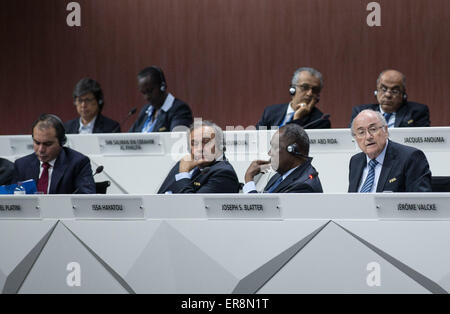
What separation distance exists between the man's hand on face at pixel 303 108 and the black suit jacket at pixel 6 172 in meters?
1.94

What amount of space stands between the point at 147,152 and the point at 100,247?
1758 millimetres

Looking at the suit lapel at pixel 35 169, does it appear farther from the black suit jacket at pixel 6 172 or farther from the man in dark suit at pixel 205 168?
the man in dark suit at pixel 205 168

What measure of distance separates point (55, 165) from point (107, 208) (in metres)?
0.95

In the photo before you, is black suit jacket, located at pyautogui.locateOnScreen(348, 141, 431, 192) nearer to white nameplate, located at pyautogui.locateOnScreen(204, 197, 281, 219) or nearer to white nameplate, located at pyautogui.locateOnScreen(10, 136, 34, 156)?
white nameplate, located at pyautogui.locateOnScreen(204, 197, 281, 219)

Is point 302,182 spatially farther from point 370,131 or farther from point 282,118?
point 282,118

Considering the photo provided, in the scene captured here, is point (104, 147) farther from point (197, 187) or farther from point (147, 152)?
point (197, 187)

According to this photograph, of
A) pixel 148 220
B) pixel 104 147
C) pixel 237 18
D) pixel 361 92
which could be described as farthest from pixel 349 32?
pixel 148 220

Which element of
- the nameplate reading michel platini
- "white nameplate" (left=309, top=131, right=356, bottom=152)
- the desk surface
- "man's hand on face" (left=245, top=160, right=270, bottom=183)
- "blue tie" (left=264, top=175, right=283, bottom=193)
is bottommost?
the desk surface

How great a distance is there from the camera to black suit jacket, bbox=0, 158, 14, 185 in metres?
4.59

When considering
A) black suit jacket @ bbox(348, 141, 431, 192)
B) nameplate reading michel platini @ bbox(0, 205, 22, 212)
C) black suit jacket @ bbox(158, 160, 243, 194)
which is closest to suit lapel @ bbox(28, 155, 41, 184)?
nameplate reading michel platini @ bbox(0, 205, 22, 212)

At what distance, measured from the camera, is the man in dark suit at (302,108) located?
5.16 m

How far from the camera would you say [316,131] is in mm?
4809

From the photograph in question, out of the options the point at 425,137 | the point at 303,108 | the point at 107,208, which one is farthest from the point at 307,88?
the point at 107,208

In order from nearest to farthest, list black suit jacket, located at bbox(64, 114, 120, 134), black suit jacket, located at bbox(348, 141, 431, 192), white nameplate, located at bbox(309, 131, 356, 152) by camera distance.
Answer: black suit jacket, located at bbox(348, 141, 431, 192) → white nameplate, located at bbox(309, 131, 356, 152) → black suit jacket, located at bbox(64, 114, 120, 134)
